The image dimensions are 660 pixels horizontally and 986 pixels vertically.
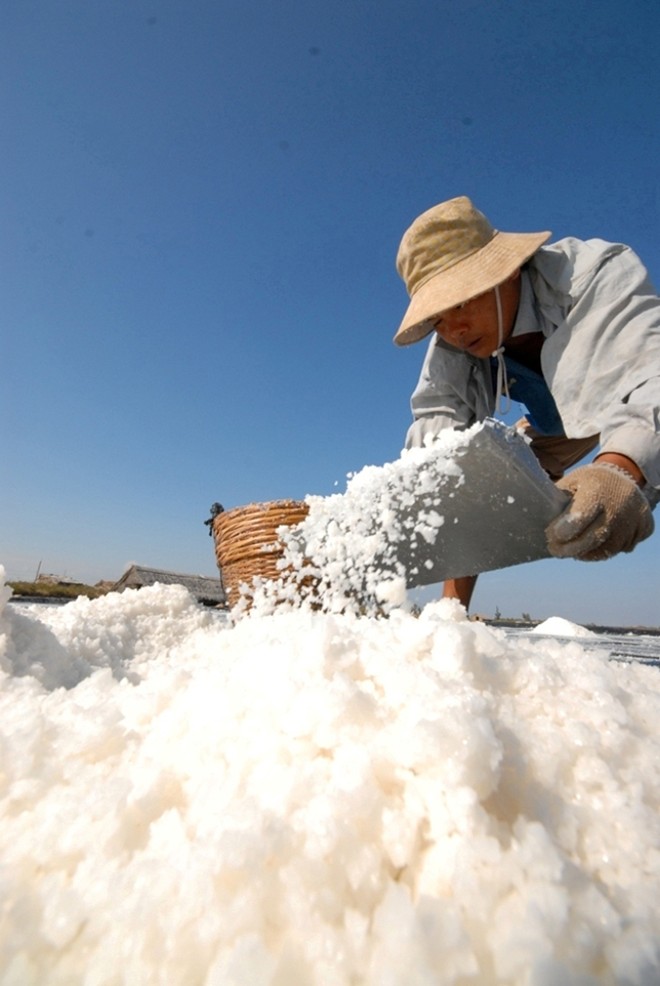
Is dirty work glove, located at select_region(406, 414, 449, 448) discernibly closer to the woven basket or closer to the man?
the man

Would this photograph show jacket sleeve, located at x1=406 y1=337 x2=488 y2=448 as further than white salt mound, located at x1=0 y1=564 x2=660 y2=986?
Yes

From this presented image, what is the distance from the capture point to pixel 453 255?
70.4 inches

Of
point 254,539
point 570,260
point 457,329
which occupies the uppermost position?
point 570,260

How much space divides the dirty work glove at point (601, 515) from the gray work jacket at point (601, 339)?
0.26 ft

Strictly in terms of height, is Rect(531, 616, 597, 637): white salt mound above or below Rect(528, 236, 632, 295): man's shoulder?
below

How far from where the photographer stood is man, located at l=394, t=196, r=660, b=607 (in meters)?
1.33

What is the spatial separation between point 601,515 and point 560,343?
2.24ft

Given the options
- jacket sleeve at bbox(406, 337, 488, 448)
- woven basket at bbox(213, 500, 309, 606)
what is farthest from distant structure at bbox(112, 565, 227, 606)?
jacket sleeve at bbox(406, 337, 488, 448)

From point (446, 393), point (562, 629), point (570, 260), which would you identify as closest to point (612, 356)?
point (570, 260)

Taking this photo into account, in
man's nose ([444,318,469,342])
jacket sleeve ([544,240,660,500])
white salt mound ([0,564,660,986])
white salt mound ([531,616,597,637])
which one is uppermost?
man's nose ([444,318,469,342])

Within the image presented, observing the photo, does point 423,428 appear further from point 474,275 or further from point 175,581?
point 175,581

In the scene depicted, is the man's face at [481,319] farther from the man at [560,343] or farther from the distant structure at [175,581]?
the distant structure at [175,581]

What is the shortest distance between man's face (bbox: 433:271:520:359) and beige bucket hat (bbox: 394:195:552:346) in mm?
62

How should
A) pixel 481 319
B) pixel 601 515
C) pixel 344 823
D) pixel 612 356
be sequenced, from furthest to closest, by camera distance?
pixel 481 319 → pixel 612 356 → pixel 601 515 → pixel 344 823
